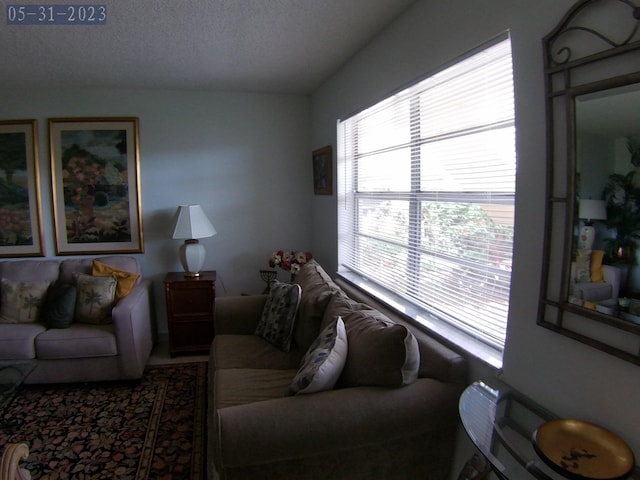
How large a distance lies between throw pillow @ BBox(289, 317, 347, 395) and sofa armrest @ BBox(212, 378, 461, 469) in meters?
0.05

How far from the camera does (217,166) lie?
3703mm

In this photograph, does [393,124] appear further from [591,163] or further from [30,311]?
[30,311]

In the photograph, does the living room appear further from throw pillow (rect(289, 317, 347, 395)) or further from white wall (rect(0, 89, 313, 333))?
throw pillow (rect(289, 317, 347, 395))

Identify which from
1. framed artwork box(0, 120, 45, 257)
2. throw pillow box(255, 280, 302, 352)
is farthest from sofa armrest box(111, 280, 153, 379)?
framed artwork box(0, 120, 45, 257)

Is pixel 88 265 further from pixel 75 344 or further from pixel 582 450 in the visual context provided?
pixel 582 450

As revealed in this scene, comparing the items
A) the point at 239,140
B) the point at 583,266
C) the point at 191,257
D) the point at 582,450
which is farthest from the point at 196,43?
the point at 582,450

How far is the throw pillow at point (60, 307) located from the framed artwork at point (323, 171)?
2222 mm

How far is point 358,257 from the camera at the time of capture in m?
2.88

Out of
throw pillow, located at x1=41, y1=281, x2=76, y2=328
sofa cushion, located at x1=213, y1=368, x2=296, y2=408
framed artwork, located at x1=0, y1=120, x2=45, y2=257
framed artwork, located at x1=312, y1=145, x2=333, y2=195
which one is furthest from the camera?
framed artwork, located at x1=0, y1=120, x2=45, y2=257

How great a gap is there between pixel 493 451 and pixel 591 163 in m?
0.87

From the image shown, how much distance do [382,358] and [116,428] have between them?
1899 millimetres

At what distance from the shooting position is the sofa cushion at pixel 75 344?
2.73 metres

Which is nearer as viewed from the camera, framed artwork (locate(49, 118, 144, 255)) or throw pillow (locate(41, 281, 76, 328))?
throw pillow (locate(41, 281, 76, 328))

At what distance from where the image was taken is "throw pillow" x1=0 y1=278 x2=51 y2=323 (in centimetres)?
294
